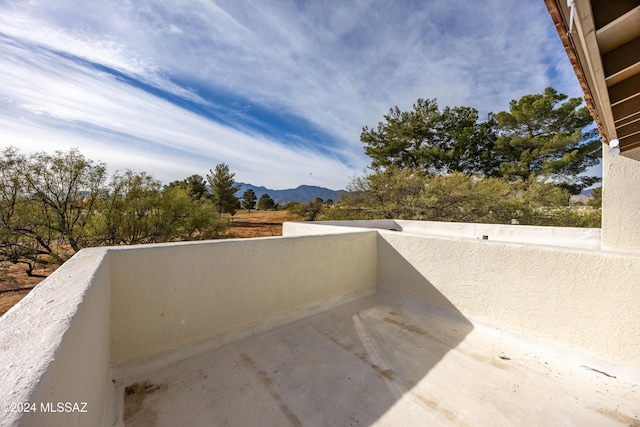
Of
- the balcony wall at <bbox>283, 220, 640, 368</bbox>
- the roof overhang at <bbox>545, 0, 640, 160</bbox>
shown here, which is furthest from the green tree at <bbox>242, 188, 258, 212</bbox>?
the roof overhang at <bbox>545, 0, 640, 160</bbox>

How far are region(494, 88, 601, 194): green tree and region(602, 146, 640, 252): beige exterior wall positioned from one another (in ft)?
40.5

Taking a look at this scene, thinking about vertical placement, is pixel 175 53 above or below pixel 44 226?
above

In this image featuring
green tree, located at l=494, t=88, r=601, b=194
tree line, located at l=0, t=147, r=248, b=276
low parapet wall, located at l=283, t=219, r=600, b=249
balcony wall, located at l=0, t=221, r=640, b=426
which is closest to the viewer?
balcony wall, located at l=0, t=221, r=640, b=426

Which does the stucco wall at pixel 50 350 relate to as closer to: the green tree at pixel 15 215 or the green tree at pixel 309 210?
the green tree at pixel 15 215

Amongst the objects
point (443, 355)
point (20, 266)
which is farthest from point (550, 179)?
point (20, 266)

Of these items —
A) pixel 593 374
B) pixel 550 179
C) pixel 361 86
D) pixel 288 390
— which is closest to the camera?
pixel 288 390

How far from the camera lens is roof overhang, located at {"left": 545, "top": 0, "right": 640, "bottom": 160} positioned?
55.3 inches

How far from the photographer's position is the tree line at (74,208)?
20.7 feet

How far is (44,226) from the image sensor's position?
675cm

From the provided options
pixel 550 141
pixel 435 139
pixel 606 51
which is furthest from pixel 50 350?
pixel 550 141

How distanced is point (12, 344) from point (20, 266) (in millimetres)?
9920

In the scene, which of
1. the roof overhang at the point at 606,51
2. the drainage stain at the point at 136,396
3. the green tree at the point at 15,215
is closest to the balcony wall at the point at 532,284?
the roof overhang at the point at 606,51

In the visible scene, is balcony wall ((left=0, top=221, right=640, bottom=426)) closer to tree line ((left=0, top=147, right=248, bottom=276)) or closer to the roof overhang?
the roof overhang

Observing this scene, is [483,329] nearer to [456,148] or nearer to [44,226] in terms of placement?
[44,226]
